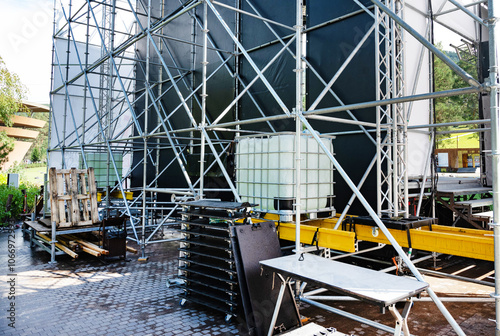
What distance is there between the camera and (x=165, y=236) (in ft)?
37.0

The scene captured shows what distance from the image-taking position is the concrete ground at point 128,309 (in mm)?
4664

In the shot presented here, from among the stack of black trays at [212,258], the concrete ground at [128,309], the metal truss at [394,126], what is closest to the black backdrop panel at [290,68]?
the metal truss at [394,126]

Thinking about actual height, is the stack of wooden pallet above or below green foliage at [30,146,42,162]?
below

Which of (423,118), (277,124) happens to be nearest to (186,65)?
(277,124)

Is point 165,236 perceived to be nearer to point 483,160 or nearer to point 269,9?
point 269,9

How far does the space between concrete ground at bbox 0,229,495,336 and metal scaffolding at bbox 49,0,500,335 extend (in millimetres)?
1513

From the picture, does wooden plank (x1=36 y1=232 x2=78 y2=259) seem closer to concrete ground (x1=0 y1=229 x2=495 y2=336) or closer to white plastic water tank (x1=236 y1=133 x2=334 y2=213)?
concrete ground (x1=0 y1=229 x2=495 y2=336)

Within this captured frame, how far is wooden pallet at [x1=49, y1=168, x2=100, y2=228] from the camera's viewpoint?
346 inches

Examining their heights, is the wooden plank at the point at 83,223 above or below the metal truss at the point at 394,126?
below

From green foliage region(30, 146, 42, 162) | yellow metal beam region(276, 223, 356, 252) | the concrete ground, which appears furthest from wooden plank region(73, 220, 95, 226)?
green foliage region(30, 146, 42, 162)

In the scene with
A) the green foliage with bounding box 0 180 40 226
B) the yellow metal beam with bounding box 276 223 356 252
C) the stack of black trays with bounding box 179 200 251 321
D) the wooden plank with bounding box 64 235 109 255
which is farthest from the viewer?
the green foliage with bounding box 0 180 40 226

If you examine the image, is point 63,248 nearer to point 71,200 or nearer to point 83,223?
point 83,223

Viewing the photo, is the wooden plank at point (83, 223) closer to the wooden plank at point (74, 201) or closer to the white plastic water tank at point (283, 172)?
the wooden plank at point (74, 201)

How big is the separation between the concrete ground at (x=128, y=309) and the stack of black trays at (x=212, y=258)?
24 cm
